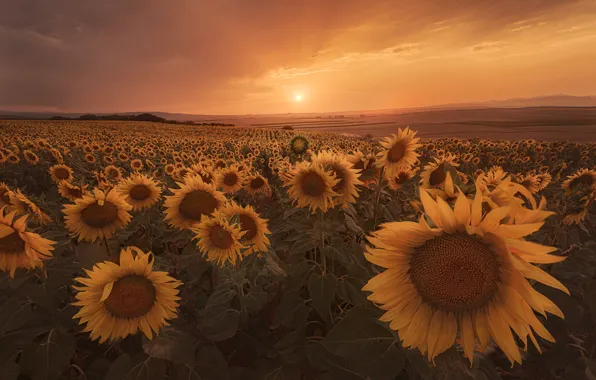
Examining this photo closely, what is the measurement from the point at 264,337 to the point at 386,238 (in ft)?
5.85

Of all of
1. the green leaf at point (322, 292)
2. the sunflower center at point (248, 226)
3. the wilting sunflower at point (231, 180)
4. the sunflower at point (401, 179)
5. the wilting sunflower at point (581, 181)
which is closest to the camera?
the green leaf at point (322, 292)

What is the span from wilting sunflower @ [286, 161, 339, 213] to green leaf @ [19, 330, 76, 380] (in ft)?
6.72

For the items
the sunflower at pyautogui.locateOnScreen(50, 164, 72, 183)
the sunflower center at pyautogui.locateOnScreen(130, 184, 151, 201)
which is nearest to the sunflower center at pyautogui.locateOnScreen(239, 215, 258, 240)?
the sunflower center at pyautogui.locateOnScreen(130, 184, 151, 201)

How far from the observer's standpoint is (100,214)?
2.77m

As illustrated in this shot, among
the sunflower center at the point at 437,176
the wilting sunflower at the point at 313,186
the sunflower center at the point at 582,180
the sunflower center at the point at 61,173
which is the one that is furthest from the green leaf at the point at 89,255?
the sunflower center at the point at 582,180

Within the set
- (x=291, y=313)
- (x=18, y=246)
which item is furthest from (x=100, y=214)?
(x=291, y=313)

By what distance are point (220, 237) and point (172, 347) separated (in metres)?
0.79

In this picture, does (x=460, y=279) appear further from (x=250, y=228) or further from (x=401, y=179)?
(x=401, y=179)

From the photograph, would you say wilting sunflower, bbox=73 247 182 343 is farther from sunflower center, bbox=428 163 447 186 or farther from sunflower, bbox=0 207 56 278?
sunflower center, bbox=428 163 447 186

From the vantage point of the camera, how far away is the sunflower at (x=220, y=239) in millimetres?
2272

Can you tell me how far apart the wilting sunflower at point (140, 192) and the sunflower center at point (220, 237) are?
1.63 meters

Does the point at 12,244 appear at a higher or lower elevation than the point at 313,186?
lower

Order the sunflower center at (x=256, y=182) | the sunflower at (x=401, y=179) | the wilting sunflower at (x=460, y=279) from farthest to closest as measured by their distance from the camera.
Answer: the sunflower center at (x=256, y=182) → the sunflower at (x=401, y=179) → the wilting sunflower at (x=460, y=279)

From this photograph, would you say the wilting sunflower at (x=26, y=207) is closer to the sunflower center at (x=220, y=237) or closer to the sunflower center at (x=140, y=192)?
the sunflower center at (x=140, y=192)
